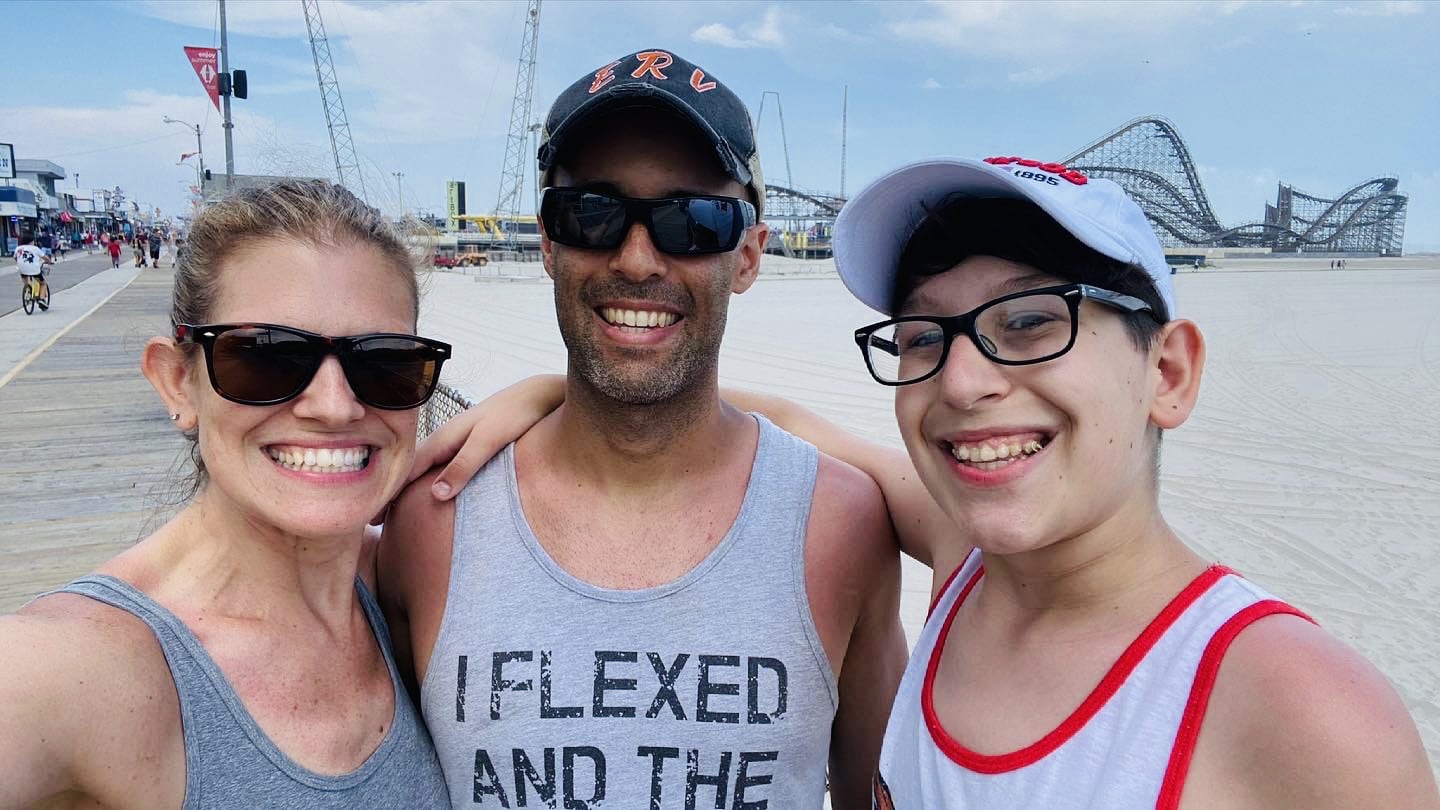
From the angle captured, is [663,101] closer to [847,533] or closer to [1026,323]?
[1026,323]

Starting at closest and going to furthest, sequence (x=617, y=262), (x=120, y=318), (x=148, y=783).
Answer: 1. (x=148, y=783)
2. (x=617, y=262)
3. (x=120, y=318)

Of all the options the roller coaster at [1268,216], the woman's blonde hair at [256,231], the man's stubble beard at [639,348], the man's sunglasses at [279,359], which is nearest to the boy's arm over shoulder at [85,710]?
the man's sunglasses at [279,359]

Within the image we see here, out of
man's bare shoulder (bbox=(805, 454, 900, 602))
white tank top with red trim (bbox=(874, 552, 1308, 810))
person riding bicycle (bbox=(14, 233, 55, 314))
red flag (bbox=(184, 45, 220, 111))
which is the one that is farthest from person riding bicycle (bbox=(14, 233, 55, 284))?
white tank top with red trim (bbox=(874, 552, 1308, 810))

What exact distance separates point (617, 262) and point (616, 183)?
0.19 meters

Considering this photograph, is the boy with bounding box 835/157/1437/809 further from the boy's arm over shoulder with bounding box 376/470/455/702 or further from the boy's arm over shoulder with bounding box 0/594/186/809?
the boy's arm over shoulder with bounding box 0/594/186/809

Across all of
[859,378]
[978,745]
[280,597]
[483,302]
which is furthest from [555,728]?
[483,302]

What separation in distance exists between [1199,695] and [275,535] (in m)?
1.64

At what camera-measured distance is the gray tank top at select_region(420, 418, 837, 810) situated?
1.76 meters

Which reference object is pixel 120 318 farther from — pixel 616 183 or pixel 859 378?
pixel 616 183

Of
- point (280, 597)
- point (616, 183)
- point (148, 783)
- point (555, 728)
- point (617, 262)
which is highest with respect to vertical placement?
point (616, 183)

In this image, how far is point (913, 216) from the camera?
1602mm

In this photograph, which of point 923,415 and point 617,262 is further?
point 617,262

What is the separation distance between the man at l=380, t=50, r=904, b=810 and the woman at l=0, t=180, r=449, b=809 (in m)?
0.20

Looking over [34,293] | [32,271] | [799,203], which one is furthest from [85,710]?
[799,203]
